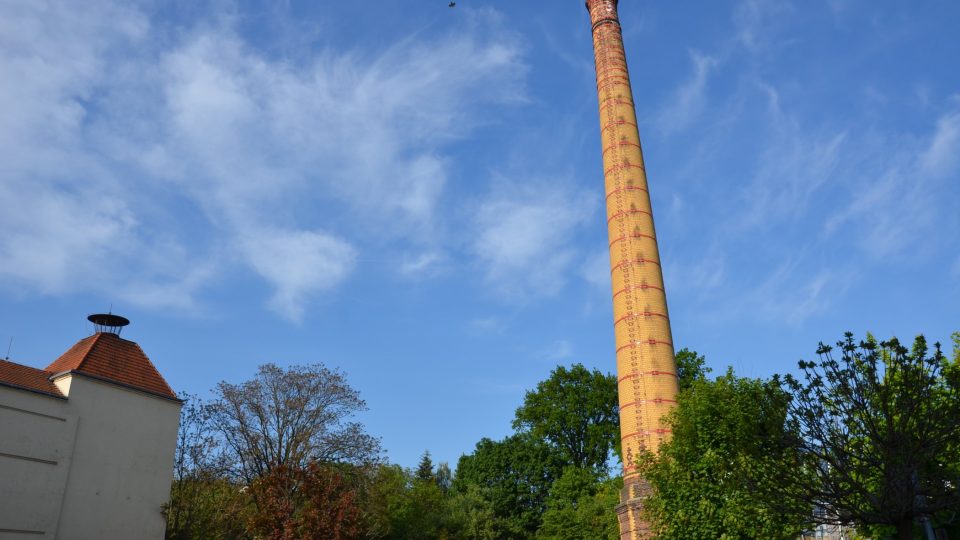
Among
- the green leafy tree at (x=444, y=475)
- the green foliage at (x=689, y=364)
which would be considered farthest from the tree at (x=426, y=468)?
the green foliage at (x=689, y=364)

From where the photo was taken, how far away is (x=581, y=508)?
38.2m

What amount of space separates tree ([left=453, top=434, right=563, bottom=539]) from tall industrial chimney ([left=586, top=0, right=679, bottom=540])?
20546 millimetres

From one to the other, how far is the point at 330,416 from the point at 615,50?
20188mm

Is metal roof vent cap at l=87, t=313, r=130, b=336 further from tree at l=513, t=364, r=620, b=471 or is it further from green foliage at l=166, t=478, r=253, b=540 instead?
tree at l=513, t=364, r=620, b=471

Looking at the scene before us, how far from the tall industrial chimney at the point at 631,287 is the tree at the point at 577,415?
60.0 feet

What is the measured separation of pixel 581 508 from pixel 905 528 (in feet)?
87.6

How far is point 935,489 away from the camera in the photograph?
12742mm

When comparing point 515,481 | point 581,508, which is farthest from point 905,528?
point 515,481

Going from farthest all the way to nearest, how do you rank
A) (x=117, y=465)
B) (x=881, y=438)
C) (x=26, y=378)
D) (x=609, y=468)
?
(x=609, y=468), (x=117, y=465), (x=26, y=378), (x=881, y=438)

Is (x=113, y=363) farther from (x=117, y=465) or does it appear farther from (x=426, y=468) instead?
(x=426, y=468)

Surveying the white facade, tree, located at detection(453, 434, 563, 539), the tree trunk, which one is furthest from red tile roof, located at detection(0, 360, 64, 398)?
tree, located at detection(453, 434, 563, 539)

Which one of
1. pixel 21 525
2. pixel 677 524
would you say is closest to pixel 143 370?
pixel 21 525

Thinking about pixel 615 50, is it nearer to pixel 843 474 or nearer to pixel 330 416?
pixel 330 416

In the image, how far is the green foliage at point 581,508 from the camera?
36531 millimetres
